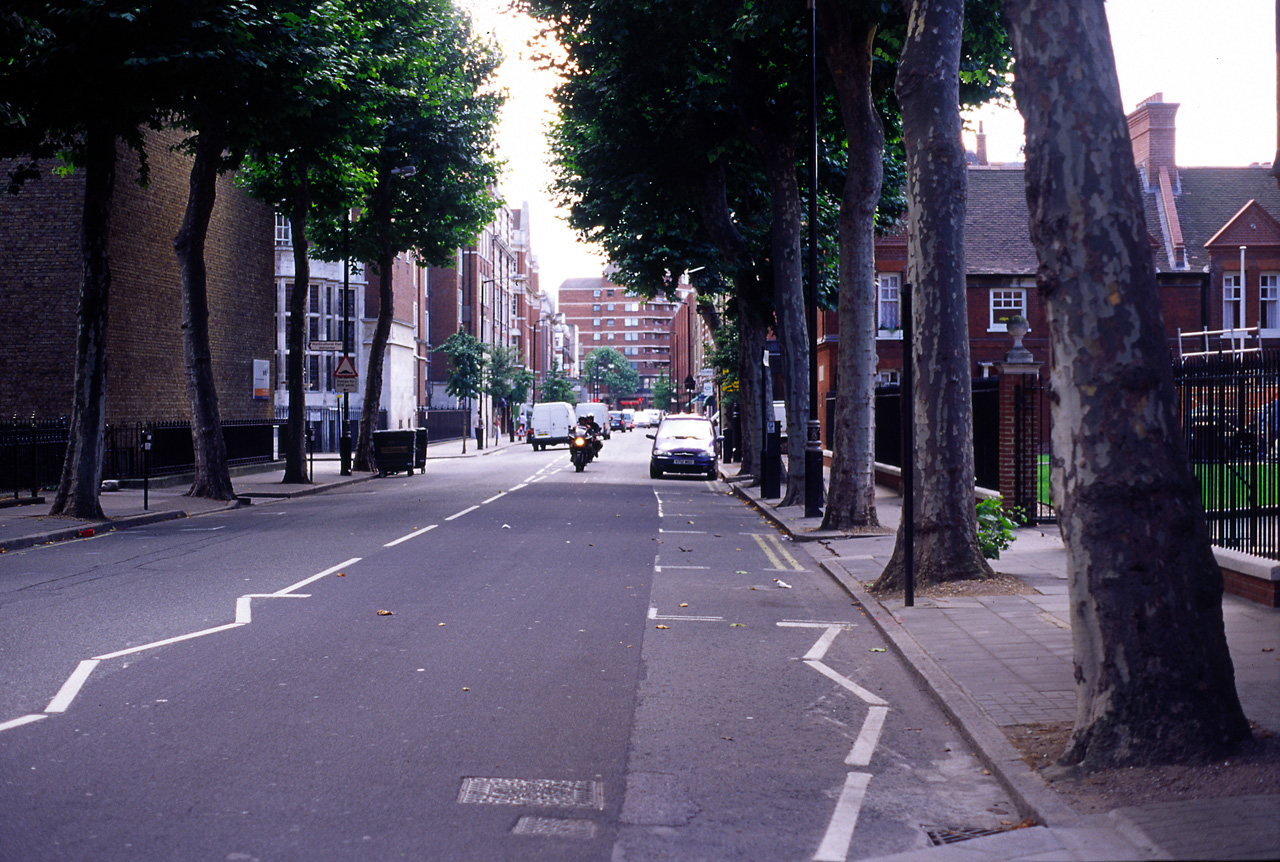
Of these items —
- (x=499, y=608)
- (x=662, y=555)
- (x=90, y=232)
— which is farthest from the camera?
(x=90, y=232)

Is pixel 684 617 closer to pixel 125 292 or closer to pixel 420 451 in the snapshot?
pixel 125 292

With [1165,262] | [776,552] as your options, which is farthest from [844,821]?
[1165,262]

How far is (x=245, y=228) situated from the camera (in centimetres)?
3625

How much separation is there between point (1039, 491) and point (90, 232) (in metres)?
16.0

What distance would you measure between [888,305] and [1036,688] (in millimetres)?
39519

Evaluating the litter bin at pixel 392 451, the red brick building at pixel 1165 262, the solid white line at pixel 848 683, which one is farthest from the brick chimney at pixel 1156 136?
the solid white line at pixel 848 683

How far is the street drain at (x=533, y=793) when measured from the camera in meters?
4.97

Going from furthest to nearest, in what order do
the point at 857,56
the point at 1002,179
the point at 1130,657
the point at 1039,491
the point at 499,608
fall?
the point at 1002,179
the point at 1039,491
the point at 857,56
the point at 499,608
the point at 1130,657

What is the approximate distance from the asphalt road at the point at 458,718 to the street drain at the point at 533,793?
0.6 inches

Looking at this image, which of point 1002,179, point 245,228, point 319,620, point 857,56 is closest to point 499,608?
point 319,620

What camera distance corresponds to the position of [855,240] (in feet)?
53.1

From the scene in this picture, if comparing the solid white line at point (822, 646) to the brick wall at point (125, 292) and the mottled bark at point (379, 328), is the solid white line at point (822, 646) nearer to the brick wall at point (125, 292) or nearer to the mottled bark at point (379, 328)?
the brick wall at point (125, 292)

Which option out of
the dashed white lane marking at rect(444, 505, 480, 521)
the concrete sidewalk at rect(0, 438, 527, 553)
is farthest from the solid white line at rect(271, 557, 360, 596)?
the dashed white lane marking at rect(444, 505, 480, 521)

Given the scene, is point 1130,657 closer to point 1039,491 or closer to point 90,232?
point 1039,491
